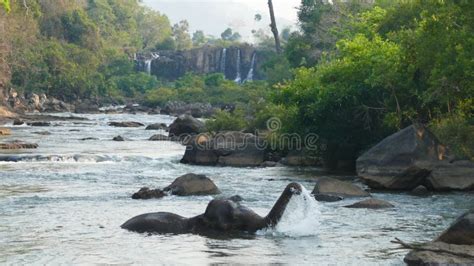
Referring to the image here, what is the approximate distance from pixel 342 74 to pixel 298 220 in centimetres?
1552

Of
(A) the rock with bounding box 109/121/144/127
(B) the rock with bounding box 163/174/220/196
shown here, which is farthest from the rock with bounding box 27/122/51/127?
(B) the rock with bounding box 163/174/220/196

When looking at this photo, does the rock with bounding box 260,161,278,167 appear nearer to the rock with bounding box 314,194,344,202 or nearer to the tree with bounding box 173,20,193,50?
the rock with bounding box 314,194,344,202

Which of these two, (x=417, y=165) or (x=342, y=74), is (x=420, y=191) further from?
(x=342, y=74)

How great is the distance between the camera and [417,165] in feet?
81.7

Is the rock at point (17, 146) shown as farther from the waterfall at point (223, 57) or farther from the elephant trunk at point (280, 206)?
the waterfall at point (223, 57)

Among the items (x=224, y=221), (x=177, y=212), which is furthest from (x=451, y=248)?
(x=177, y=212)

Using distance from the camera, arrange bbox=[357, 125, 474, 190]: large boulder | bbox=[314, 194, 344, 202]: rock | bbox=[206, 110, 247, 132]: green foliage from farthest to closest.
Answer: bbox=[206, 110, 247, 132]: green foliage
bbox=[357, 125, 474, 190]: large boulder
bbox=[314, 194, 344, 202]: rock

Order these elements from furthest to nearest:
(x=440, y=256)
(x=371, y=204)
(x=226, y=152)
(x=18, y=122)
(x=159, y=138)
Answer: (x=18, y=122)
(x=159, y=138)
(x=226, y=152)
(x=371, y=204)
(x=440, y=256)

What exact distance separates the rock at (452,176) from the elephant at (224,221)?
8088 millimetres

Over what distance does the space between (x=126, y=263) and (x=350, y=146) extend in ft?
59.6

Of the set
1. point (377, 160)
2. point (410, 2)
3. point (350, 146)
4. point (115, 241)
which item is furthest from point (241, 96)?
point (115, 241)

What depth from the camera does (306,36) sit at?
64.2 m

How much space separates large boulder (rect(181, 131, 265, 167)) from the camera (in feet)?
115

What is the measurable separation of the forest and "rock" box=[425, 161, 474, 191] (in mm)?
775
